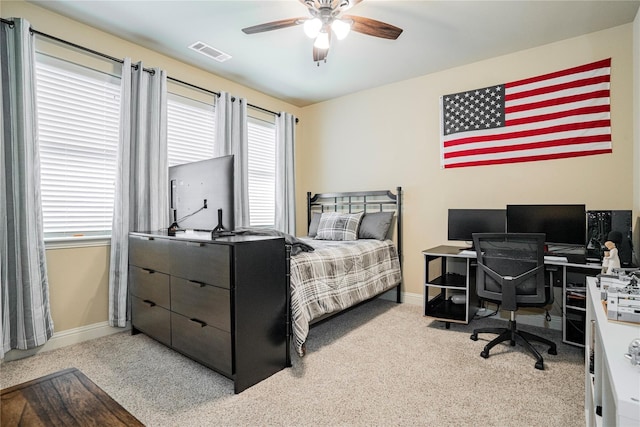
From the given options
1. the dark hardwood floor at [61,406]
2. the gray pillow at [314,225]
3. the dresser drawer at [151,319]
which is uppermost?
the gray pillow at [314,225]

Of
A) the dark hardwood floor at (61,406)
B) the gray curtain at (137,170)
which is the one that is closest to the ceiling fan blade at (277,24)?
the gray curtain at (137,170)

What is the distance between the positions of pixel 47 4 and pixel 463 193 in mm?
4070

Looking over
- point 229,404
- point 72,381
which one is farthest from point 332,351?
point 72,381

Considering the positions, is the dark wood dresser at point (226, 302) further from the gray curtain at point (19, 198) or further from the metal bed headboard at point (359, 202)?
the metal bed headboard at point (359, 202)

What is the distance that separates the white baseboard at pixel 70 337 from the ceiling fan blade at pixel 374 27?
10.4 feet

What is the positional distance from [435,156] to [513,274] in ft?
5.62

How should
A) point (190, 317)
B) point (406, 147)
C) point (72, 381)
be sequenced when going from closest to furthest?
point (72, 381), point (190, 317), point (406, 147)

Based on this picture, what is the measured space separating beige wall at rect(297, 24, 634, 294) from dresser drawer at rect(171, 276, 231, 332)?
254cm

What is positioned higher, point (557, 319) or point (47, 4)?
point (47, 4)

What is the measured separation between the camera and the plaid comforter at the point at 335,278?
231 cm

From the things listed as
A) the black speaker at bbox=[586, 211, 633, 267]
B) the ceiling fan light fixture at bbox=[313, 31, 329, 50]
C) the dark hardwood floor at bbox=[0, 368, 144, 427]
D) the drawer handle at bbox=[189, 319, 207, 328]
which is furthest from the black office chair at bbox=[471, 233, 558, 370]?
the dark hardwood floor at bbox=[0, 368, 144, 427]

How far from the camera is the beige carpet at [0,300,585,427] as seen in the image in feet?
5.56

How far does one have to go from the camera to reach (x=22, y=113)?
7.63 ft

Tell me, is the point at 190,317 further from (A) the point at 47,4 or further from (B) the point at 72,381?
(A) the point at 47,4
